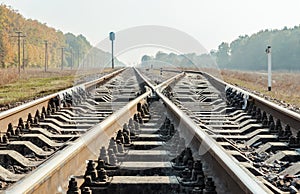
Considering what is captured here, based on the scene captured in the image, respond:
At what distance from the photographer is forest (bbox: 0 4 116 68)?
3159 inches

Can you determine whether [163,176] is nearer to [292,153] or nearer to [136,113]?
[292,153]

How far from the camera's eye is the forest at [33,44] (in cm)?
8025

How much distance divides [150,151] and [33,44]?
114 m

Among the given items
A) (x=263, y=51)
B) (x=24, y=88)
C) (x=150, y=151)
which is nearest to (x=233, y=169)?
(x=150, y=151)

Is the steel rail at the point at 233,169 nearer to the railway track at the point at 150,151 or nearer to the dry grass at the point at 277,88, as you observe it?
the railway track at the point at 150,151

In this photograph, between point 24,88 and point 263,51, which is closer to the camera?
point 24,88

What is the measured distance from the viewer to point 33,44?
116 m

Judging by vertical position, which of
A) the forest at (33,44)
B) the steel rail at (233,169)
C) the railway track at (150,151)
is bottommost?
the railway track at (150,151)

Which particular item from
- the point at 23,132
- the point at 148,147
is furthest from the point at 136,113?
the point at 148,147

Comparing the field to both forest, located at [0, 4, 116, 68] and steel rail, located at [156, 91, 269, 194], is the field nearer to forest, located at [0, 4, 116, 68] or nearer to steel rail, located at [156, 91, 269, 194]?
steel rail, located at [156, 91, 269, 194]

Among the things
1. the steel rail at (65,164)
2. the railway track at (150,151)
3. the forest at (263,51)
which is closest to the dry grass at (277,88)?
the railway track at (150,151)

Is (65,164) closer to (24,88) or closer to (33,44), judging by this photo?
(24,88)

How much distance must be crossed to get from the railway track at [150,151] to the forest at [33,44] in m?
42.7

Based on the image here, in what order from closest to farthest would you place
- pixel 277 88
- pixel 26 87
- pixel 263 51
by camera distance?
1. pixel 26 87
2. pixel 277 88
3. pixel 263 51
